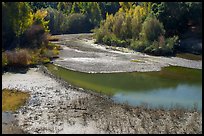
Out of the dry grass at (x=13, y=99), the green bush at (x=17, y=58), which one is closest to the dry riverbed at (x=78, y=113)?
the dry grass at (x=13, y=99)

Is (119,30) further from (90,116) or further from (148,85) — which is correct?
(90,116)

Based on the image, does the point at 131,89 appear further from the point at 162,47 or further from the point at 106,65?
the point at 162,47

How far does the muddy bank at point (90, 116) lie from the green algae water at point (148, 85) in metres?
2.64

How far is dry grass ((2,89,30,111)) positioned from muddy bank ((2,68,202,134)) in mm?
622

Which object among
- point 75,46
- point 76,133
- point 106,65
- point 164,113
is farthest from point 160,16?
point 76,133

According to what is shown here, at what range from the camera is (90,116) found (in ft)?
80.5

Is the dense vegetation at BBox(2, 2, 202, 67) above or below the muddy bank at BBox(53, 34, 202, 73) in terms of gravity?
above

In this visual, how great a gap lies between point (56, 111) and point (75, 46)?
38.6 meters

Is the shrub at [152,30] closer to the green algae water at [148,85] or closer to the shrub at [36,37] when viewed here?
the green algae water at [148,85]

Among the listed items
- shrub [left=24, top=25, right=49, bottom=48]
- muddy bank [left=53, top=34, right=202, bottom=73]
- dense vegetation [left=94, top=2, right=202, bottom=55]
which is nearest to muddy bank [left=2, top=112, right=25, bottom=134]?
muddy bank [left=53, top=34, right=202, bottom=73]

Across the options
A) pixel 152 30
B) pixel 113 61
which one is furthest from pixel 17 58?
pixel 152 30

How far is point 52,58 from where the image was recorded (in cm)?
4800

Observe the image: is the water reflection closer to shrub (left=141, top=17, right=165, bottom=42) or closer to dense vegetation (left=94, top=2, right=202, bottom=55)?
dense vegetation (left=94, top=2, right=202, bottom=55)

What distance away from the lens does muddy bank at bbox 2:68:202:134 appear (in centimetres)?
2242
